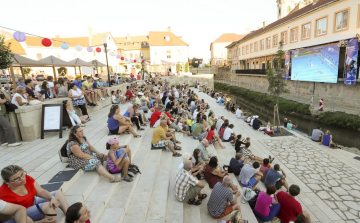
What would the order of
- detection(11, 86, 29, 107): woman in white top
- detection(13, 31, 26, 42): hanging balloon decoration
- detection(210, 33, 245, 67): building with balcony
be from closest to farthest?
detection(11, 86, 29, 107): woman in white top < detection(13, 31, 26, 42): hanging balloon decoration < detection(210, 33, 245, 67): building with balcony

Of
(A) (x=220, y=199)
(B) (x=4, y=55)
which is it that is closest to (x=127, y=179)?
(A) (x=220, y=199)

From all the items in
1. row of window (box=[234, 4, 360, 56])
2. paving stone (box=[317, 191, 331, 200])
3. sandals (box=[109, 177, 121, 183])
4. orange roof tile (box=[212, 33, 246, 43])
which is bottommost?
paving stone (box=[317, 191, 331, 200])

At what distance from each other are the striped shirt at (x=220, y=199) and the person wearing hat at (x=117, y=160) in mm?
1774

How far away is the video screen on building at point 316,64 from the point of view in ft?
53.5

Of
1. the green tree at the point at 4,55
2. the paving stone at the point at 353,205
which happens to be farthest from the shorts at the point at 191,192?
the green tree at the point at 4,55

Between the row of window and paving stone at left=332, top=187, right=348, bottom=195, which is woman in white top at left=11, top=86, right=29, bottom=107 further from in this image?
the row of window

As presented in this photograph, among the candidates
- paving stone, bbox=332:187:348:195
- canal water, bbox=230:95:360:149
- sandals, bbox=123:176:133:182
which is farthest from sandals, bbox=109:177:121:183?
canal water, bbox=230:95:360:149

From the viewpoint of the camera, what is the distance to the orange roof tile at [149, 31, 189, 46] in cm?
5019

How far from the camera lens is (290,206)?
4.27 metres

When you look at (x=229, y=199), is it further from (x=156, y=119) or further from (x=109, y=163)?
(x=156, y=119)

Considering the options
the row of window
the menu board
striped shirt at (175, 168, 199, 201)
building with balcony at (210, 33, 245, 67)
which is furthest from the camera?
building with balcony at (210, 33, 245, 67)

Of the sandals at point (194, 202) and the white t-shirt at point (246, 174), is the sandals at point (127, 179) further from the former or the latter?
the white t-shirt at point (246, 174)

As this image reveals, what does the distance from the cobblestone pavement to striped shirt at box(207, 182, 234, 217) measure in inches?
122

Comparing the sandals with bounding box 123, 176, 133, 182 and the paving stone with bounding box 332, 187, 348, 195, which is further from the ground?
the sandals with bounding box 123, 176, 133, 182
